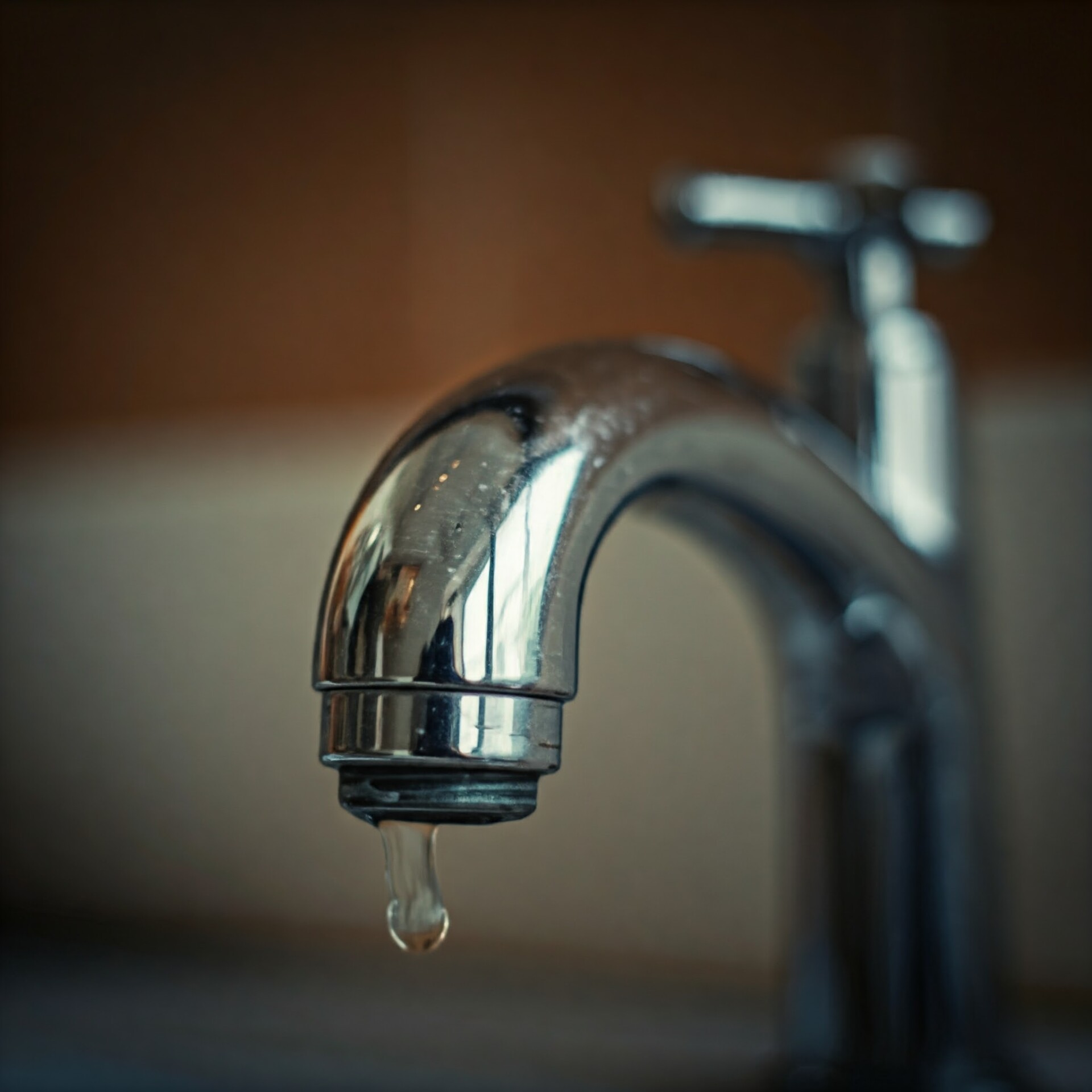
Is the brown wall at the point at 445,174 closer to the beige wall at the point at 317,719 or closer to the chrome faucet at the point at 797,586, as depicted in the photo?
the beige wall at the point at 317,719

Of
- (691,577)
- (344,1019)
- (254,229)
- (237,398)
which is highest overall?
(254,229)

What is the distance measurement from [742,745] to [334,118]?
1.56 feet

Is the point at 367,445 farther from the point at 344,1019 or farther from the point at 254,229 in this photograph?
the point at 344,1019

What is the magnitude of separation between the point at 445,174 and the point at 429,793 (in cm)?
66

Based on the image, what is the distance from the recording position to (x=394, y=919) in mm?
208

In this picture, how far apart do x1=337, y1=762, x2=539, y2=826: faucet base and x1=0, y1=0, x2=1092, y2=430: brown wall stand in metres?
0.53

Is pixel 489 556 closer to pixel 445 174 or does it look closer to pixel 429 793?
pixel 429 793

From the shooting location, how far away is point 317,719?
0.69 metres

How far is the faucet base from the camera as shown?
7.6 inches

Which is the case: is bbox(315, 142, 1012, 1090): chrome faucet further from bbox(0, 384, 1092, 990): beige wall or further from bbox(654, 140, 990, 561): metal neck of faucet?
bbox(0, 384, 1092, 990): beige wall

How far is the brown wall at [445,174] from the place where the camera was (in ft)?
2.19

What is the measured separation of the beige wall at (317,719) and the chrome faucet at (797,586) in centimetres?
13

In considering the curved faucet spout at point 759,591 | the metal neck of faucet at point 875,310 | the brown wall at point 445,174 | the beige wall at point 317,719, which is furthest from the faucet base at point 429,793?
the brown wall at point 445,174

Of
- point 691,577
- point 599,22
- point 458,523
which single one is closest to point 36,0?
point 599,22
